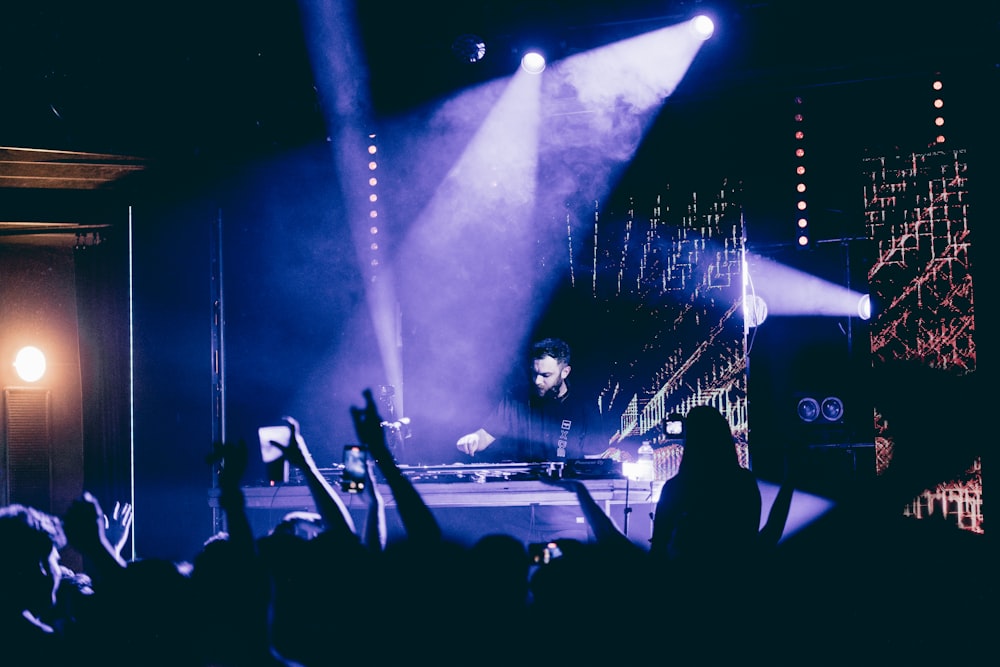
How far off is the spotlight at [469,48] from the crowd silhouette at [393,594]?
9.29 feet

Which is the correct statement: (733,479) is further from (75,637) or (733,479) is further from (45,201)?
(45,201)

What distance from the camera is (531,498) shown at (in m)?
4.68

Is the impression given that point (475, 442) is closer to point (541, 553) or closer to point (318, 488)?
point (541, 553)

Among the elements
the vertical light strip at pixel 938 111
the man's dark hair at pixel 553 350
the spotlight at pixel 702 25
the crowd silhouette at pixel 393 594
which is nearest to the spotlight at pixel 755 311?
the man's dark hair at pixel 553 350

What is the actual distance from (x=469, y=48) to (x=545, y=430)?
2.60 metres

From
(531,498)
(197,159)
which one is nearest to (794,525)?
(531,498)

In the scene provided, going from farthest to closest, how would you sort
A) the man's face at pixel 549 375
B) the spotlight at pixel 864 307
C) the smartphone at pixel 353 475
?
the man's face at pixel 549 375 < the spotlight at pixel 864 307 < the smartphone at pixel 353 475

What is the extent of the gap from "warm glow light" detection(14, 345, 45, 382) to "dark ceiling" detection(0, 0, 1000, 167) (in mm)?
1816

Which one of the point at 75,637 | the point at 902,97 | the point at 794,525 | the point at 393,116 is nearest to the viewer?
the point at 75,637

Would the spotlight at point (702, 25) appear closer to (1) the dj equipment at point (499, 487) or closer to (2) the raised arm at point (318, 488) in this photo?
(1) the dj equipment at point (499, 487)

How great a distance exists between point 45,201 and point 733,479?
5239 millimetres

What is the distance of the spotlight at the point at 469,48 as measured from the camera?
4668 mm

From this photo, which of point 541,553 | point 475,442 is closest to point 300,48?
point 475,442

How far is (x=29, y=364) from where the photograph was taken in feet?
20.2
